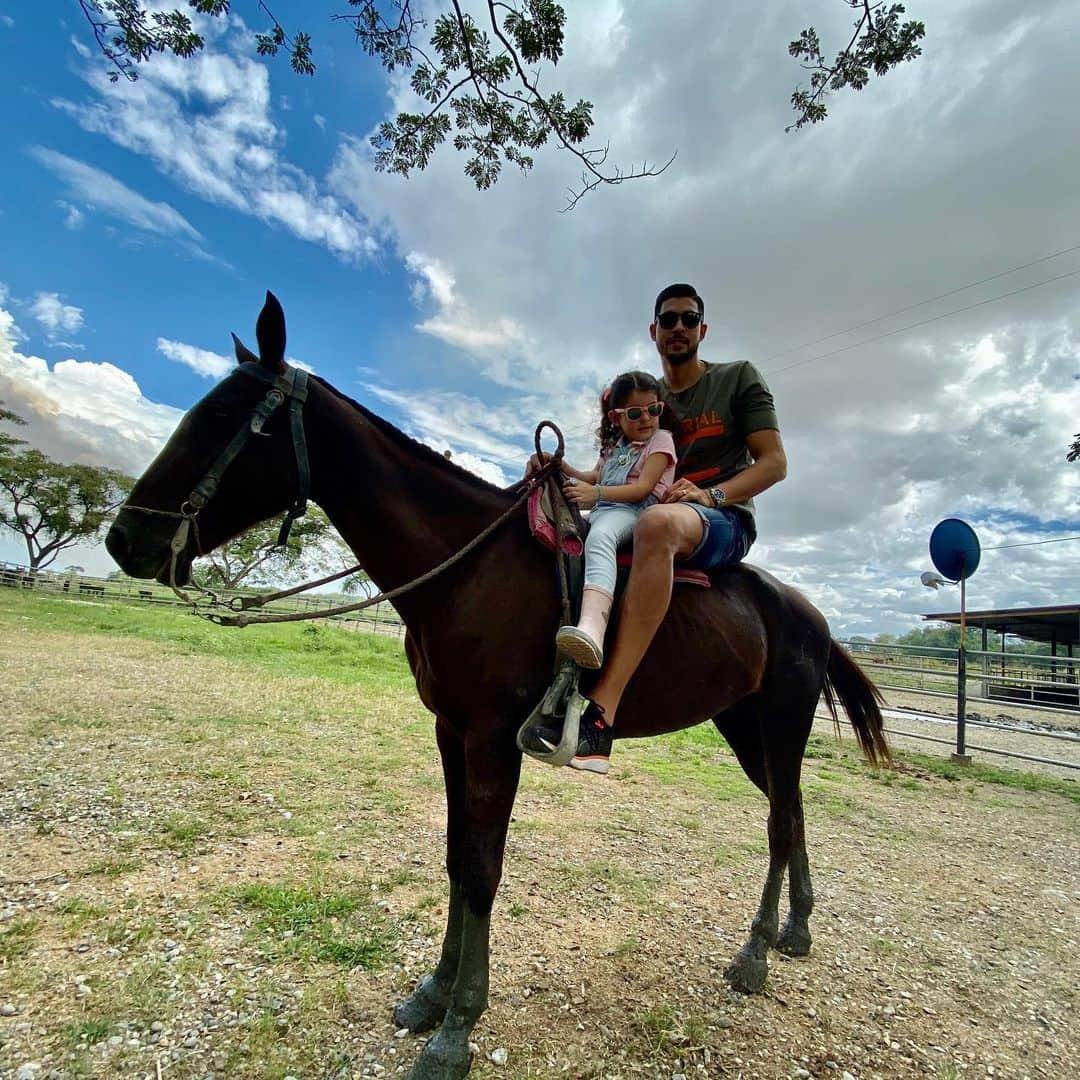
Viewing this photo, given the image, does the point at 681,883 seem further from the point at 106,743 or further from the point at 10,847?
the point at 106,743

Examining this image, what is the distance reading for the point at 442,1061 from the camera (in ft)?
6.69

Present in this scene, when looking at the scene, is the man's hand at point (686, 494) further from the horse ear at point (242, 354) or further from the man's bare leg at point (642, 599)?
the horse ear at point (242, 354)

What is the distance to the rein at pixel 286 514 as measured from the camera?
1984mm

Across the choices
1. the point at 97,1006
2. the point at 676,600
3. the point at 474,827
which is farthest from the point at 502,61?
the point at 97,1006

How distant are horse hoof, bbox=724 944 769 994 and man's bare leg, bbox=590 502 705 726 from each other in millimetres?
1642

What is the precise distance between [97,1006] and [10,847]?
1932mm

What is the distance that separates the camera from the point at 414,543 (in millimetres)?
2225

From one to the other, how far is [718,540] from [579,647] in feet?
3.66

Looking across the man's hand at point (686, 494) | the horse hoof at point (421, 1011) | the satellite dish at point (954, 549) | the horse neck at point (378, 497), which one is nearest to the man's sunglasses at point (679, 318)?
the man's hand at point (686, 494)

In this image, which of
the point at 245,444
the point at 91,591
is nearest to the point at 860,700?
the point at 245,444

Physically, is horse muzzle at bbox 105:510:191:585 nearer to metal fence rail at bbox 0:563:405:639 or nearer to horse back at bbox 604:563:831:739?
horse back at bbox 604:563:831:739

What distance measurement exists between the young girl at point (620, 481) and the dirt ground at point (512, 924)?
71.8 inches

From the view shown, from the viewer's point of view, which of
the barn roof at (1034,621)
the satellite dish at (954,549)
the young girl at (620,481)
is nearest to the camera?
the young girl at (620,481)

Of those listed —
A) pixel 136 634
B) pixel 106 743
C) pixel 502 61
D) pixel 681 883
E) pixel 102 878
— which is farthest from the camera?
pixel 136 634
